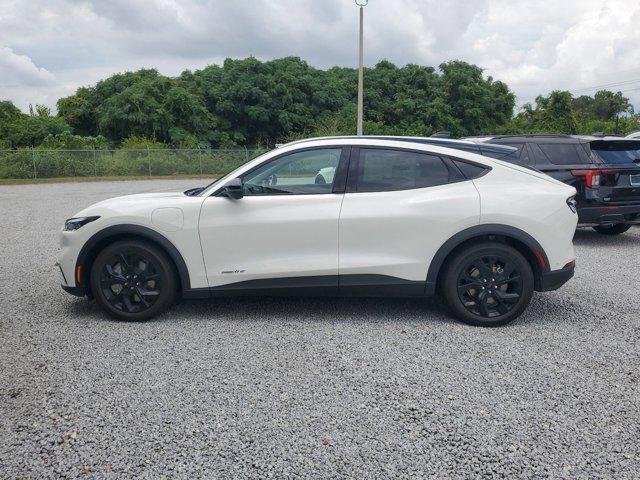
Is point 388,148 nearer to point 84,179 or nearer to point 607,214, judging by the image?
point 607,214

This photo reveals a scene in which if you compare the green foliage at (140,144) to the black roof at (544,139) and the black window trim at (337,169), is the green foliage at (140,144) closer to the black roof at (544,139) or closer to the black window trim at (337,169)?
the black roof at (544,139)

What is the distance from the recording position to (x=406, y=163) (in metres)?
4.84

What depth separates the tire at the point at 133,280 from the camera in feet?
15.7

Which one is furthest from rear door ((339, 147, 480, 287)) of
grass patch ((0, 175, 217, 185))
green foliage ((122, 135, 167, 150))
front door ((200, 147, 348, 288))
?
green foliage ((122, 135, 167, 150))

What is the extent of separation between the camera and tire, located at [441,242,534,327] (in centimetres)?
468

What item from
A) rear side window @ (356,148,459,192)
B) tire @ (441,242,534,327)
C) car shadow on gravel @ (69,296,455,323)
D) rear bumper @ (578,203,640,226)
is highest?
rear side window @ (356,148,459,192)

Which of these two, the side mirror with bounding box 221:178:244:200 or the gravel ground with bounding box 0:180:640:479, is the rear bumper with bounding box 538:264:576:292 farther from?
the side mirror with bounding box 221:178:244:200

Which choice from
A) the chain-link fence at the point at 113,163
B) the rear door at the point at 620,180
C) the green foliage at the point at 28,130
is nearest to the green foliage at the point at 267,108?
the green foliage at the point at 28,130

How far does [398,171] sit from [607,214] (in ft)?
16.3

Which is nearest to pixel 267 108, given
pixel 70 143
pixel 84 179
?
pixel 70 143

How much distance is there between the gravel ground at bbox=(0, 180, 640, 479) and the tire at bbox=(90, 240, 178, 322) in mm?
155

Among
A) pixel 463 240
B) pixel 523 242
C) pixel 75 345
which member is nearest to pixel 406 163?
pixel 463 240

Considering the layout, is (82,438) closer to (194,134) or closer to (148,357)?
(148,357)

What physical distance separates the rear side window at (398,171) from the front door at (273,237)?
11.3 inches
